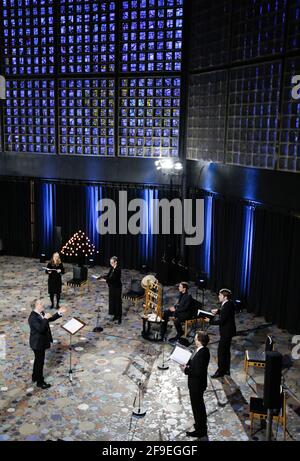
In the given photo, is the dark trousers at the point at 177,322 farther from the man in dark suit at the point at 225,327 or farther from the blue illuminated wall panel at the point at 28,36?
the blue illuminated wall panel at the point at 28,36

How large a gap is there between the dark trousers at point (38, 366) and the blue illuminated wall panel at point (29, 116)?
8.96 m

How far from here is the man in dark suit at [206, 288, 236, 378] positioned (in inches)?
352

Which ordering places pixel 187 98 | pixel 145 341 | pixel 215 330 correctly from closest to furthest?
1. pixel 145 341
2. pixel 215 330
3. pixel 187 98

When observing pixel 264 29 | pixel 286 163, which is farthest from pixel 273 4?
pixel 286 163

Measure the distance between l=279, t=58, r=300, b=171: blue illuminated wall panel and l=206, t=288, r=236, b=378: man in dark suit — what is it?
3310 millimetres

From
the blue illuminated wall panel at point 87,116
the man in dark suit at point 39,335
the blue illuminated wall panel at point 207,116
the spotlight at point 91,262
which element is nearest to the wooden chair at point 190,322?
the man in dark suit at point 39,335

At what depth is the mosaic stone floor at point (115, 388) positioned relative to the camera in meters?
7.42

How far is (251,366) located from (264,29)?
23.1 feet

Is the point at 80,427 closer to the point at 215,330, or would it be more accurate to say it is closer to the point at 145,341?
the point at 145,341

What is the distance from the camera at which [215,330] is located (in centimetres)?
1131

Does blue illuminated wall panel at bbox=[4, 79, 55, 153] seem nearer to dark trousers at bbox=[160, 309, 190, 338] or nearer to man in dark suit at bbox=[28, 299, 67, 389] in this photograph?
dark trousers at bbox=[160, 309, 190, 338]

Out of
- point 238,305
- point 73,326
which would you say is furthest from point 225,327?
point 238,305

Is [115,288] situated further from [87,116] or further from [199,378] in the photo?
[87,116]

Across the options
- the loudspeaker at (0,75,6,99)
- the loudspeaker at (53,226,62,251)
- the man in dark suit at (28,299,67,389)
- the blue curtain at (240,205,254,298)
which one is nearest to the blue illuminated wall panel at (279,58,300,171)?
the blue curtain at (240,205,254,298)
